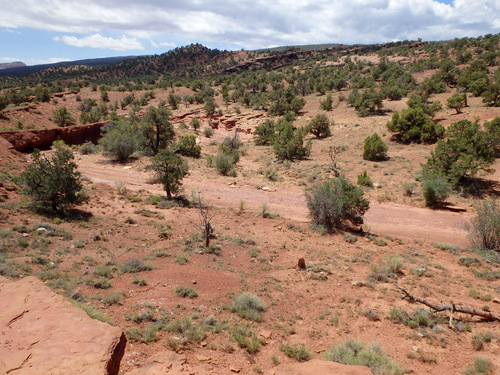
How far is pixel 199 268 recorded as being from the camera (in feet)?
33.3

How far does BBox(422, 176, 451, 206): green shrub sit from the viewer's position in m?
17.9

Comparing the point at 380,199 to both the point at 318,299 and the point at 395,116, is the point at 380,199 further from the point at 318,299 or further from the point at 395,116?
the point at 395,116

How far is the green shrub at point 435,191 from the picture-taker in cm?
1788

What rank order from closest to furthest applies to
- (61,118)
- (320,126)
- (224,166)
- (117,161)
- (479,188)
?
(479,188) < (224,166) < (117,161) < (320,126) < (61,118)

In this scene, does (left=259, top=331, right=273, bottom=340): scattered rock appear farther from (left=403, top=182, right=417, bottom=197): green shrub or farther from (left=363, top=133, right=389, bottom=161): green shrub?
(left=363, top=133, right=389, bottom=161): green shrub

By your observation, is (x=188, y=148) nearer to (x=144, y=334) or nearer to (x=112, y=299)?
(x=112, y=299)

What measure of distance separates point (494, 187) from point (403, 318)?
1715 cm

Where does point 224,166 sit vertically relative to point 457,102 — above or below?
below

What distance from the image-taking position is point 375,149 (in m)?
26.6

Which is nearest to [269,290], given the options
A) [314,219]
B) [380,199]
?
[314,219]

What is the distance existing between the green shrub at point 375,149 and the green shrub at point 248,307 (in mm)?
22563

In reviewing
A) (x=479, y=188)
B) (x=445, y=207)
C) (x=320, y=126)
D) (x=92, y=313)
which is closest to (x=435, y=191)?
(x=445, y=207)

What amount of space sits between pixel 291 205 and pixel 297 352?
1310cm

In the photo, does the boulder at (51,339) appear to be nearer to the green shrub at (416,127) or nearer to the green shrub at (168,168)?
the green shrub at (168,168)
